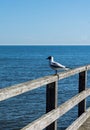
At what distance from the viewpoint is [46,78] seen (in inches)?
229

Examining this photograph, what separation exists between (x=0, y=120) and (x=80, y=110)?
996cm

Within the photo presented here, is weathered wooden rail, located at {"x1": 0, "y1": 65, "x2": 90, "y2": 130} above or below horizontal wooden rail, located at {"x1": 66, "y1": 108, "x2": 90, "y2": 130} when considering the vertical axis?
above

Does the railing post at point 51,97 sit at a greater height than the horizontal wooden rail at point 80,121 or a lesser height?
greater

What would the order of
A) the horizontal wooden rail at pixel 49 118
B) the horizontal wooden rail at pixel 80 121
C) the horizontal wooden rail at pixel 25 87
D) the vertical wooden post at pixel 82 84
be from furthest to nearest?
1. the vertical wooden post at pixel 82 84
2. the horizontal wooden rail at pixel 80 121
3. the horizontal wooden rail at pixel 49 118
4. the horizontal wooden rail at pixel 25 87

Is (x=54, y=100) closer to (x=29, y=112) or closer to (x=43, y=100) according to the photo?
(x=29, y=112)

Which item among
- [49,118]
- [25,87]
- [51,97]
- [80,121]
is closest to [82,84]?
[80,121]

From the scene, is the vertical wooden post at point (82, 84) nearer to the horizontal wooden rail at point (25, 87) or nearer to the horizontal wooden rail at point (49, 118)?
the horizontal wooden rail at point (49, 118)

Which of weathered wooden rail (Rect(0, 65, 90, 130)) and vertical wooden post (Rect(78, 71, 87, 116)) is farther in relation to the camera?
vertical wooden post (Rect(78, 71, 87, 116))

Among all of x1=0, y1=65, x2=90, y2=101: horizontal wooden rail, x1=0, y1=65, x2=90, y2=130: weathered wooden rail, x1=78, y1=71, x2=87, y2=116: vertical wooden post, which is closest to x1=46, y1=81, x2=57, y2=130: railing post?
x1=0, y1=65, x2=90, y2=130: weathered wooden rail

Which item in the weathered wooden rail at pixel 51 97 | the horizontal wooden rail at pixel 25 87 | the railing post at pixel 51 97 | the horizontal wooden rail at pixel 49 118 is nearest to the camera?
the horizontal wooden rail at pixel 25 87

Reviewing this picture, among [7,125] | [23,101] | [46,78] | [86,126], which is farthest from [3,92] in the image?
[23,101]

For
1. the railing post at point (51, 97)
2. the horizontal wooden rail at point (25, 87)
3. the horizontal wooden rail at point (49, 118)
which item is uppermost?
the horizontal wooden rail at point (25, 87)

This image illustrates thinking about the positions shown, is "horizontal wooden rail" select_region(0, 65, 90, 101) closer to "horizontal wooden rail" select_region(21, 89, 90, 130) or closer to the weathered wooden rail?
the weathered wooden rail

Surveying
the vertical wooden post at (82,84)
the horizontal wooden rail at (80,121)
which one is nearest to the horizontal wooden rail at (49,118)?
the horizontal wooden rail at (80,121)
